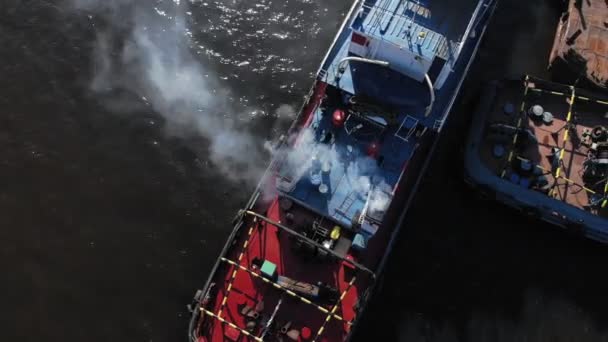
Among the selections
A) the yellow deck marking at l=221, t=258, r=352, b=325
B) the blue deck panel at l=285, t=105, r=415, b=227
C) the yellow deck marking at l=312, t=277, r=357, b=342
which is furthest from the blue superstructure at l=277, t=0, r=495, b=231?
the yellow deck marking at l=221, t=258, r=352, b=325

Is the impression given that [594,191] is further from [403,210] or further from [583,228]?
[403,210]

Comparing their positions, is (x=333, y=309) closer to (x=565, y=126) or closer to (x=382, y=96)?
(x=382, y=96)

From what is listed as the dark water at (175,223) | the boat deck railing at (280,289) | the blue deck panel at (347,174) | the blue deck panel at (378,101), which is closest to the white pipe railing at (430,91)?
the blue deck panel at (378,101)

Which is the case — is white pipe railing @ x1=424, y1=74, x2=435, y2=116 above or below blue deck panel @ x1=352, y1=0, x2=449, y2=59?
below

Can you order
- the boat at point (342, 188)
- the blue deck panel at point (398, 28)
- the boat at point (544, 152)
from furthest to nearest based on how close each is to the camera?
1. the boat at point (544, 152)
2. the blue deck panel at point (398, 28)
3. the boat at point (342, 188)

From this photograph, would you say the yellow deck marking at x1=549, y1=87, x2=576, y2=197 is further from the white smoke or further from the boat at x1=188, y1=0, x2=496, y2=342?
the white smoke

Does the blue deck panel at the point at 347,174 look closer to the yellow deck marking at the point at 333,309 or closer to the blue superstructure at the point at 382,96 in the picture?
the blue superstructure at the point at 382,96
